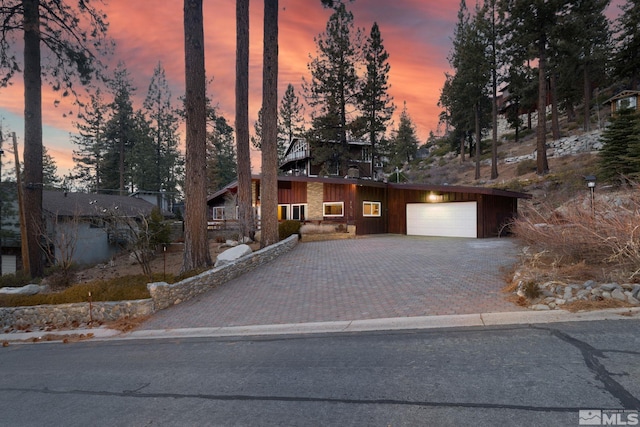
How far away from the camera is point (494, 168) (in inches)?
1075

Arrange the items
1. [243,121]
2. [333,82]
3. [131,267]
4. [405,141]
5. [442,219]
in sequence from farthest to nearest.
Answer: [405,141]
[333,82]
[442,219]
[131,267]
[243,121]

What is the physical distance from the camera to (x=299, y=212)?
68.3 feet

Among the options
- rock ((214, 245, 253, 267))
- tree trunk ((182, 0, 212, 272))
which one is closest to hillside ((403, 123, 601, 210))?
rock ((214, 245, 253, 267))

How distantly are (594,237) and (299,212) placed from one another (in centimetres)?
1607

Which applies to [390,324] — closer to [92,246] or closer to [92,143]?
[92,246]

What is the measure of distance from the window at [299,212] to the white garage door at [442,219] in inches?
266

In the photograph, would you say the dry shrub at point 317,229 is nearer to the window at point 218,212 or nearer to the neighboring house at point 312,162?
the neighboring house at point 312,162

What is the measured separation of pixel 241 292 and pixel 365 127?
72.1ft

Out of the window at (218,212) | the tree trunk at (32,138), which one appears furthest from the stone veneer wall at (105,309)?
the window at (218,212)

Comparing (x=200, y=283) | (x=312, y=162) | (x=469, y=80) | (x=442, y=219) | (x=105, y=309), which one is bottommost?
(x=105, y=309)

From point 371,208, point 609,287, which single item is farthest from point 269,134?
point 609,287

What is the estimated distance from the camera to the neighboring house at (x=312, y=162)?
100ft

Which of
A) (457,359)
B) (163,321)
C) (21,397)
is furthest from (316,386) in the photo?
(163,321)

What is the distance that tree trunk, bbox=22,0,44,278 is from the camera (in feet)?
38.2
